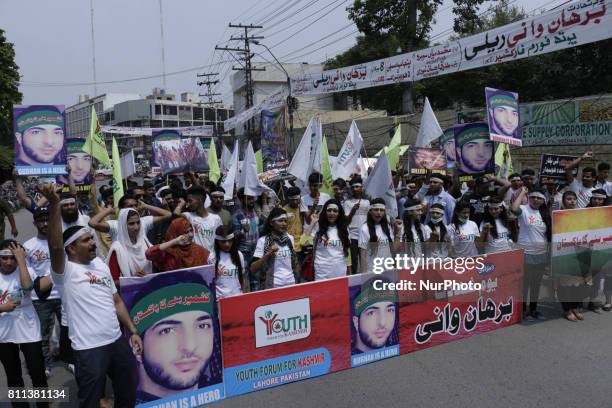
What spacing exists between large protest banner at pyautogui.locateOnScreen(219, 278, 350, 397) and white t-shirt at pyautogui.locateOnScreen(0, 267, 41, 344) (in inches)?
57.0

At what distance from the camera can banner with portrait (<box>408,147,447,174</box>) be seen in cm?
1001

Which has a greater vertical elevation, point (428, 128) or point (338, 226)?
point (428, 128)

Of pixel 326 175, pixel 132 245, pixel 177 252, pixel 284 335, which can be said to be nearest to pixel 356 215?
pixel 326 175

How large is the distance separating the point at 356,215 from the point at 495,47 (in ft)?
27.1

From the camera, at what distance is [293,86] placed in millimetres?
22500

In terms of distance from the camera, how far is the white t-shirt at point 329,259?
572 cm

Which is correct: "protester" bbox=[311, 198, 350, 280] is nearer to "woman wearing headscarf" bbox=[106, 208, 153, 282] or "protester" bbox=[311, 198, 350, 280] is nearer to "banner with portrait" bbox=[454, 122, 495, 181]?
"woman wearing headscarf" bbox=[106, 208, 153, 282]

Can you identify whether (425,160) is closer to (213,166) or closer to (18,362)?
(213,166)

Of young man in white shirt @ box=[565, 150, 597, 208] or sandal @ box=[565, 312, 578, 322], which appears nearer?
sandal @ box=[565, 312, 578, 322]

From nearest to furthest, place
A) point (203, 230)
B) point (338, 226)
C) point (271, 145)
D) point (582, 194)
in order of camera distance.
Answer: point (338, 226)
point (203, 230)
point (582, 194)
point (271, 145)

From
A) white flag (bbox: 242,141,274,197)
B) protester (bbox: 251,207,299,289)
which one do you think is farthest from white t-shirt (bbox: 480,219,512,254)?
white flag (bbox: 242,141,274,197)

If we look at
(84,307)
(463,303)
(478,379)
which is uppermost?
(84,307)

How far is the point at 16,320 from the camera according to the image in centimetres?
405

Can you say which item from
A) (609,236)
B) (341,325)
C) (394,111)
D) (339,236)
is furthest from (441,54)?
(394,111)
